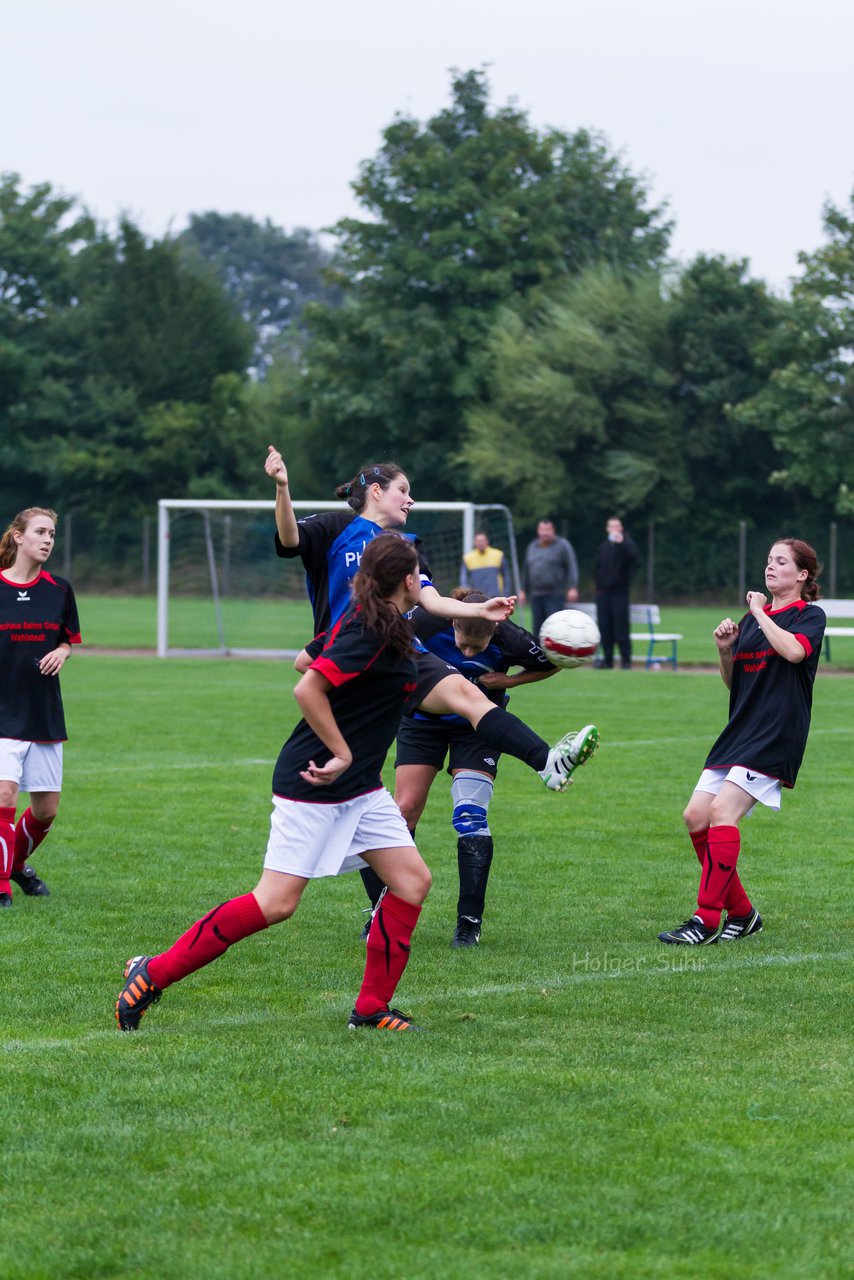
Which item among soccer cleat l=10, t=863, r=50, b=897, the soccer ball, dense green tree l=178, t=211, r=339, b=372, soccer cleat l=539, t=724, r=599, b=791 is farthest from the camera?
dense green tree l=178, t=211, r=339, b=372

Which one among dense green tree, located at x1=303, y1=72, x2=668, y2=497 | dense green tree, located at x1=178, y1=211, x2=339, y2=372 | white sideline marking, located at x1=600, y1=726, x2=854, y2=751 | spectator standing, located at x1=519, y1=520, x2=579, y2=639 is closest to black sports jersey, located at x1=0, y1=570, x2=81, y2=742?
white sideline marking, located at x1=600, y1=726, x2=854, y2=751

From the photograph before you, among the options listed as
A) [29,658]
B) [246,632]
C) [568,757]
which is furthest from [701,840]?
[246,632]

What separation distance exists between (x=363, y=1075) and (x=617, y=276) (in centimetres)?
4283

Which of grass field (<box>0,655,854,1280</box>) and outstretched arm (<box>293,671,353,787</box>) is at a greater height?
outstretched arm (<box>293,671,353,787</box>)

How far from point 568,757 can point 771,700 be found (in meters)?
1.59

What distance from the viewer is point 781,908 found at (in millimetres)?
7469

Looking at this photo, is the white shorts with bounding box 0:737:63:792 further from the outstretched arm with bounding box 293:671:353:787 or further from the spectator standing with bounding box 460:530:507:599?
the spectator standing with bounding box 460:530:507:599


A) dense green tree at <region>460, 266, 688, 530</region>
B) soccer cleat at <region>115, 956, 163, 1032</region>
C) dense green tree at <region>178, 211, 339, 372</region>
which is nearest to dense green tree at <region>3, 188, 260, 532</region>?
dense green tree at <region>460, 266, 688, 530</region>

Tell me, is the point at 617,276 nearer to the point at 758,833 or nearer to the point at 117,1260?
the point at 758,833

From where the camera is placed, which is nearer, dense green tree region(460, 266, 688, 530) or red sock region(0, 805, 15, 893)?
red sock region(0, 805, 15, 893)

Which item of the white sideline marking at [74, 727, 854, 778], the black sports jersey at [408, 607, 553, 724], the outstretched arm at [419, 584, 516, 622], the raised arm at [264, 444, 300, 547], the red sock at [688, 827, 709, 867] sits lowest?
the white sideline marking at [74, 727, 854, 778]

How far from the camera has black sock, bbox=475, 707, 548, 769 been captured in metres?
5.79

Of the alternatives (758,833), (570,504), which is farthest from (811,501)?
(758,833)

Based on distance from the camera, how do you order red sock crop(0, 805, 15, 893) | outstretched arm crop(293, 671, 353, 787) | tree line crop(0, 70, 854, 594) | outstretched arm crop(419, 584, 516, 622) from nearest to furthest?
1. outstretched arm crop(293, 671, 353, 787)
2. outstretched arm crop(419, 584, 516, 622)
3. red sock crop(0, 805, 15, 893)
4. tree line crop(0, 70, 854, 594)
